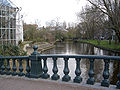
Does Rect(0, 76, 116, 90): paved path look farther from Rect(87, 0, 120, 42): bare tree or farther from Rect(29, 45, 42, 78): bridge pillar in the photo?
Rect(87, 0, 120, 42): bare tree

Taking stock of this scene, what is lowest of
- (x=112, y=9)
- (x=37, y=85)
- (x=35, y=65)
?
(x=37, y=85)

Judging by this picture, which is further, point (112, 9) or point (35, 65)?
point (112, 9)

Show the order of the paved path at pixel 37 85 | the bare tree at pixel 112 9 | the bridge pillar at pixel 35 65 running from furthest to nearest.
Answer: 1. the bare tree at pixel 112 9
2. the bridge pillar at pixel 35 65
3. the paved path at pixel 37 85

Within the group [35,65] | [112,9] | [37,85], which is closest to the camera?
[37,85]

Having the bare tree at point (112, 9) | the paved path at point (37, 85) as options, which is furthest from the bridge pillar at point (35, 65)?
the bare tree at point (112, 9)

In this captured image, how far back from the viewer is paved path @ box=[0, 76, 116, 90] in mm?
3056

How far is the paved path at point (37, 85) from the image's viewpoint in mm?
3056

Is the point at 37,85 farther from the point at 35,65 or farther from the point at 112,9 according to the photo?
the point at 112,9

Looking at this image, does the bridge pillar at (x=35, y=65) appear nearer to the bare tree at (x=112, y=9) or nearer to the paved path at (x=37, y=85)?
the paved path at (x=37, y=85)

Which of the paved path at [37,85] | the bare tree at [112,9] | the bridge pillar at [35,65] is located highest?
the bare tree at [112,9]

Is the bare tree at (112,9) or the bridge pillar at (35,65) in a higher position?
the bare tree at (112,9)

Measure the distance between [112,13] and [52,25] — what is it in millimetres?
39740

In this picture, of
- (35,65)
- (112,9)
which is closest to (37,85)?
(35,65)

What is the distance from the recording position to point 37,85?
3.31m
